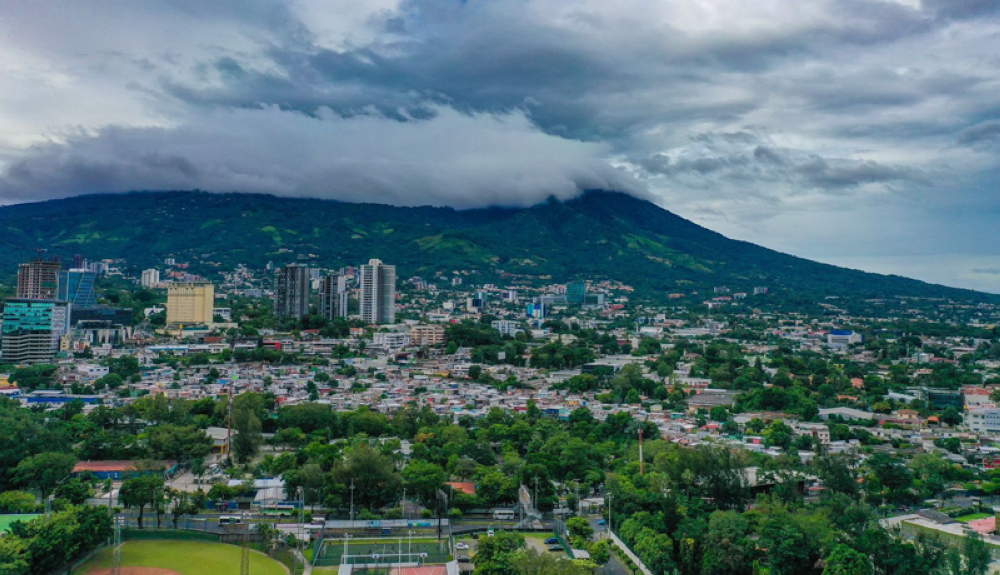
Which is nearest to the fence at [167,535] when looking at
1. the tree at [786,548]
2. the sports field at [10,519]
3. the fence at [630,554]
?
the sports field at [10,519]

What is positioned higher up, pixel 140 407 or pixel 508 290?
pixel 508 290

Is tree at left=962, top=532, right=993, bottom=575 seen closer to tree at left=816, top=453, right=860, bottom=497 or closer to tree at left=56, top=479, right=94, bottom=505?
tree at left=816, top=453, right=860, bottom=497

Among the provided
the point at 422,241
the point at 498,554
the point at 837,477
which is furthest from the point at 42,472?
the point at 422,241

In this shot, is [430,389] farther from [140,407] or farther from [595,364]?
[140,407]

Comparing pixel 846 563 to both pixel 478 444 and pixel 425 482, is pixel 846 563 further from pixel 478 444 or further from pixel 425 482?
pixel 478 444

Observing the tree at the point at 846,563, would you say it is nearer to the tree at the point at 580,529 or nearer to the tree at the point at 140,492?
the tree at the point at 580,529

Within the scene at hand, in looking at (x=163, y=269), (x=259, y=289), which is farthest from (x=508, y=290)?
(x=163, y=269)

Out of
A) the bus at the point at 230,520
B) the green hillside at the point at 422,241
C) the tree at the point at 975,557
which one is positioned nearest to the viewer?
the tree at the point at 975,557

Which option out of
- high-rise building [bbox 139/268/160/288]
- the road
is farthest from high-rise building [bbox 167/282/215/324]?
the road
